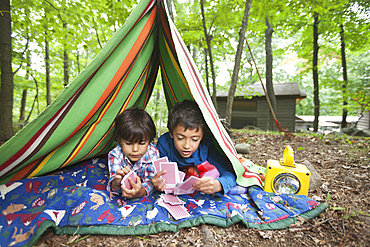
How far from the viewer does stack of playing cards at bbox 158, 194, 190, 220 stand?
5.31 ft

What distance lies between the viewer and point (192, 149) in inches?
75.0

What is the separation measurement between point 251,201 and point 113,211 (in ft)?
4.47

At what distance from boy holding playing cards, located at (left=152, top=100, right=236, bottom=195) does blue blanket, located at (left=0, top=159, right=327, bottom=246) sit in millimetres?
216

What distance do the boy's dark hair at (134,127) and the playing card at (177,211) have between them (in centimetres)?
69

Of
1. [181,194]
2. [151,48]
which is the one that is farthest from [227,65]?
[181,194]

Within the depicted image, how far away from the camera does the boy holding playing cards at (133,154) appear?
1.80m

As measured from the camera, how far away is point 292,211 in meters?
1.66

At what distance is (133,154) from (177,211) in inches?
27.1

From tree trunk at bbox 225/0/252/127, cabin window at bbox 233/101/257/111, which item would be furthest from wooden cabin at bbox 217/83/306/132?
tree trunk at bbox 225/0/252/127

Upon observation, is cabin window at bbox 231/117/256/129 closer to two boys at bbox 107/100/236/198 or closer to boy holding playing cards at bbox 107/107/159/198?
two boys at bbox 107/100/236/198

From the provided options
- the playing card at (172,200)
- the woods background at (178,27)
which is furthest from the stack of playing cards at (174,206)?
the woods background at (178,27)

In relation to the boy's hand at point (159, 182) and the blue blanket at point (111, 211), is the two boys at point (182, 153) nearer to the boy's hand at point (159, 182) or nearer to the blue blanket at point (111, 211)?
the boy's hand at point (159, 182)

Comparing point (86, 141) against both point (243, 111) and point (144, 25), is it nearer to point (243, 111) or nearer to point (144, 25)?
point (144, 25)

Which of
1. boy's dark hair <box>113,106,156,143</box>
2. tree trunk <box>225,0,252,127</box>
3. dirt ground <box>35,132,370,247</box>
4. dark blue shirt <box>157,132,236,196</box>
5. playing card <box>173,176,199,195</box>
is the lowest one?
A: dirt ground <box>35,132,370,247</box>
